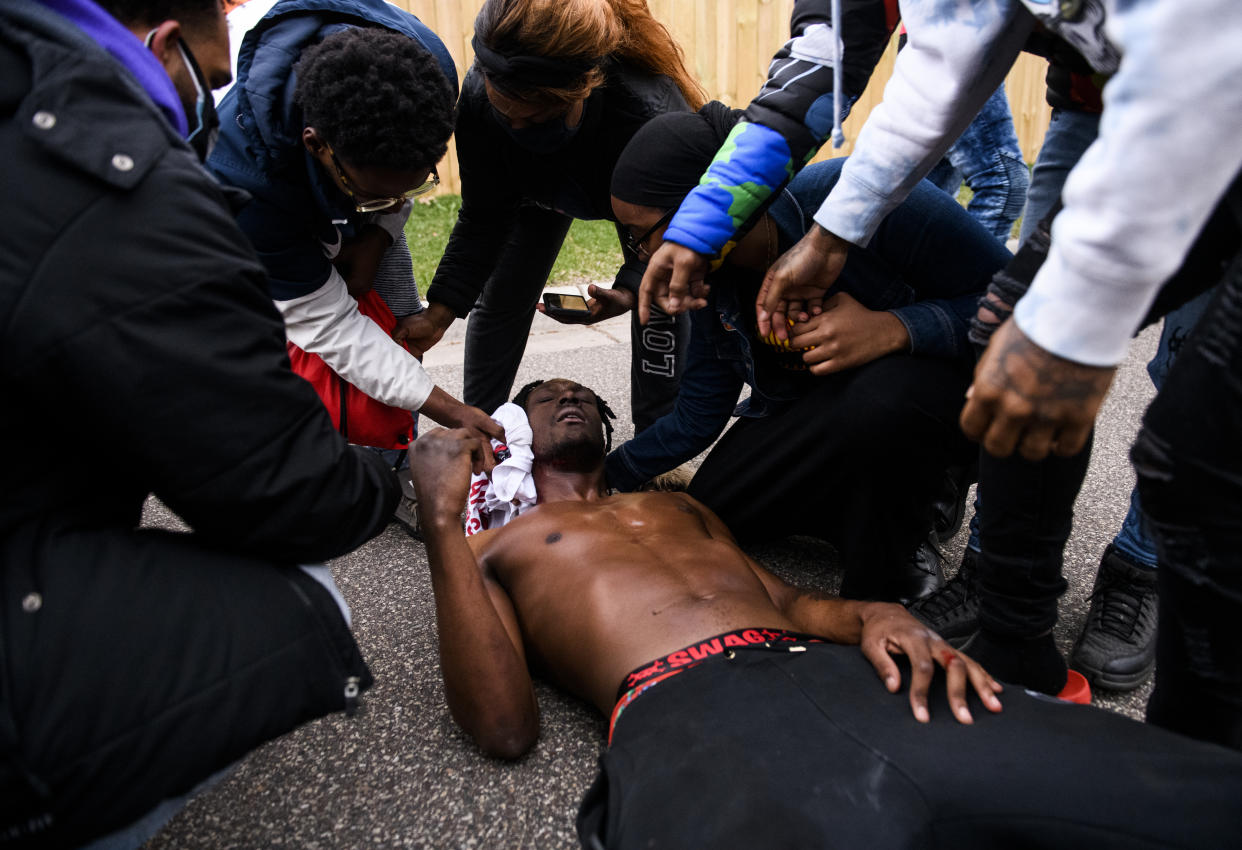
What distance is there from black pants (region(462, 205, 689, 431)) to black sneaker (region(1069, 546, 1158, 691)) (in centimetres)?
167

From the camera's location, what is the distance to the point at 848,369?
6.99 feet

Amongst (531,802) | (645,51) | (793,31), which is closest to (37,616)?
(531,802)

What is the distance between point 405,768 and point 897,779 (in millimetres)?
996

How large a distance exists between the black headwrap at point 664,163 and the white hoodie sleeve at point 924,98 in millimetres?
504

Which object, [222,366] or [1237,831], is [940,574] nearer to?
[1237,831]

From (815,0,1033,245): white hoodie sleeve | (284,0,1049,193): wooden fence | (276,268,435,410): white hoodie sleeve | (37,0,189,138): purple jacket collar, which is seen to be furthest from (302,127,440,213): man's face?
(284,0,1049,193): wooden fence

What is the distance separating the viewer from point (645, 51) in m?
2.77

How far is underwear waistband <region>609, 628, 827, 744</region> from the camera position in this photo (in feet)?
5.39

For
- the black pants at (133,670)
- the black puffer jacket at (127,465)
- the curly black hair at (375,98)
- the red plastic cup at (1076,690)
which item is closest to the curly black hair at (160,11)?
the black puffer jacket at (127,465)

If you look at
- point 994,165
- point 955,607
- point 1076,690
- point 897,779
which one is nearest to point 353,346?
point 955,607

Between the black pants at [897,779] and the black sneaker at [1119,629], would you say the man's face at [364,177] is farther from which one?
the black sneaker at [1119,629]

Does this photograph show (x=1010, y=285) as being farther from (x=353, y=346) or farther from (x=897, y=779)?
(x=353, y=346)

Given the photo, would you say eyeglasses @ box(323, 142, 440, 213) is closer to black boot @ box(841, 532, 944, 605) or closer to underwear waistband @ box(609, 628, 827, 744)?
underwear waistband @ box(609, 628, 827, 744)

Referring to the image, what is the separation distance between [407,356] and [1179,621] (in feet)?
6.74
